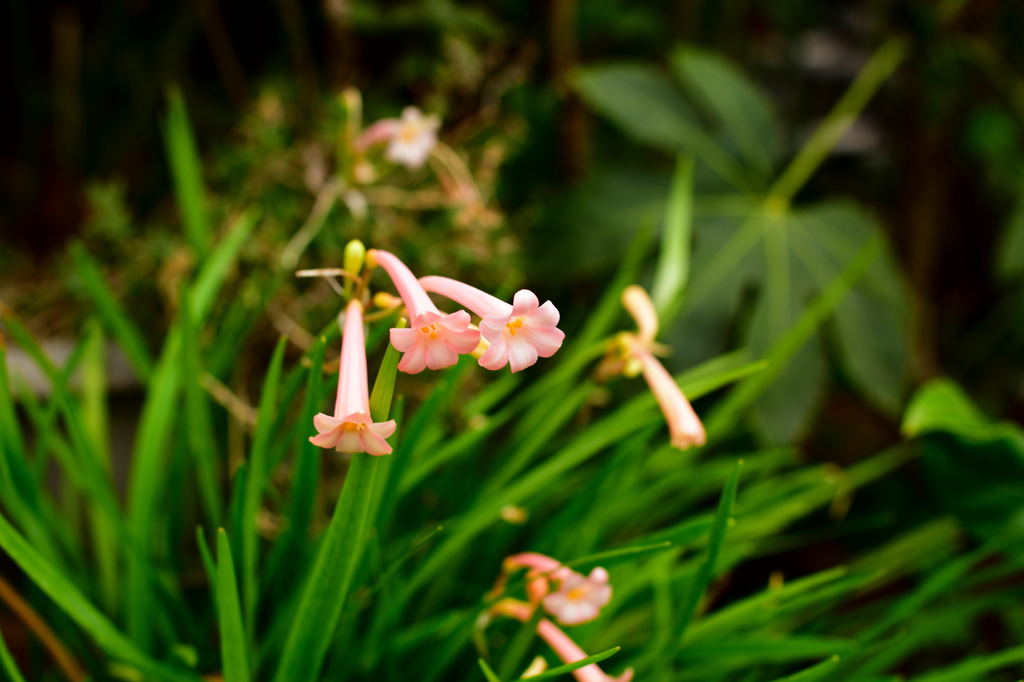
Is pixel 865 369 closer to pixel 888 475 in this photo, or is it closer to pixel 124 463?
pixel 888 475

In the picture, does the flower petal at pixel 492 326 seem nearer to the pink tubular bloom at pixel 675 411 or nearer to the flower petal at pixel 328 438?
the flower petal at pixel 328 438

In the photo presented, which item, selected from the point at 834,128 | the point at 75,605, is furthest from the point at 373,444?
the point at 834,128

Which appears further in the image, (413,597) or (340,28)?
(340,28)

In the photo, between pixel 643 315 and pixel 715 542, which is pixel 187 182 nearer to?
pixel 643 315

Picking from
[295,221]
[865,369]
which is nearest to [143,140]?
[295,221]

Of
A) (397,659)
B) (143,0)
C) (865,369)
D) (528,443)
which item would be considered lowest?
(397,659)

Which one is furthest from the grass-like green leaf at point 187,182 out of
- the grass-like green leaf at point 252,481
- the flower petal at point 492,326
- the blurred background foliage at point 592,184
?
the flower petal at point 492,326
